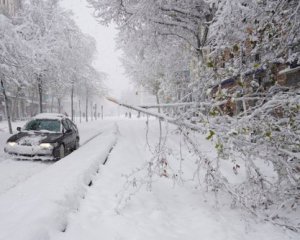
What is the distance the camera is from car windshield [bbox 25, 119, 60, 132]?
11.4m

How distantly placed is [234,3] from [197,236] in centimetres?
398

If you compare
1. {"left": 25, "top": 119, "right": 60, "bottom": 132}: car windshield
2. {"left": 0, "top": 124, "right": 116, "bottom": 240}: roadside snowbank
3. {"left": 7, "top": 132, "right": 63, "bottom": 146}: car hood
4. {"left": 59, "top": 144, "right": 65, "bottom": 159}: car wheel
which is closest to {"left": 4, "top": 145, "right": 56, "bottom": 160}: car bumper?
{"left": 7, "top": 132, "right": 63, "bottom": 146}: car hood

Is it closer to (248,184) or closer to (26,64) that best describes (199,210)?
(248,184)

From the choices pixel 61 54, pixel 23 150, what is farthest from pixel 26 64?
pixel 61 54

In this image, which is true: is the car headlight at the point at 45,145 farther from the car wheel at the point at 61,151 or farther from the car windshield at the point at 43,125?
the car windshield at the point at 43,125

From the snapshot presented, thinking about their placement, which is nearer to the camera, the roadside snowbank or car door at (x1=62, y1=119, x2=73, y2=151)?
the roadside snowbank

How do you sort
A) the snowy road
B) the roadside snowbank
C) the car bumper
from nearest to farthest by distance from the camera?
the roadside snowbank, the snowy road, the car bumper

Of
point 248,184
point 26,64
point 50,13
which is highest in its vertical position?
point 50,13

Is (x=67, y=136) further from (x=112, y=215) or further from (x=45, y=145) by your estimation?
(x=112, y=215)

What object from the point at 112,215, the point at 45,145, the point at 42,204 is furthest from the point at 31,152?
the point at 112,215

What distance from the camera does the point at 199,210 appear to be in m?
5.23

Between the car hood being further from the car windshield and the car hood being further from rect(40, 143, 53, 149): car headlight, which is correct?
the car windshield

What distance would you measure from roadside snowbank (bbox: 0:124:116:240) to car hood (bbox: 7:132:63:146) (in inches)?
137

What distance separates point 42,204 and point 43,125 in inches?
301
